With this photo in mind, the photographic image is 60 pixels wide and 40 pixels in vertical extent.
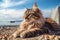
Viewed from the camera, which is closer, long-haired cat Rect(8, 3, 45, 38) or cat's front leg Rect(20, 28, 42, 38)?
cat's front leg Rect(20, 28, 42, 38)

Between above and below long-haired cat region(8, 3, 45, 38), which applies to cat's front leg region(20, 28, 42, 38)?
below

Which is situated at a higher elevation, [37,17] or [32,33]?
[37,17]

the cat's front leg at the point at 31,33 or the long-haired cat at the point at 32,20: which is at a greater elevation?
the long-haired cat at the point at 32,20

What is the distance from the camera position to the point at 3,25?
14.5 ft

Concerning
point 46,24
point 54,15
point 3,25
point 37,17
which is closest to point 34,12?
point 37,17

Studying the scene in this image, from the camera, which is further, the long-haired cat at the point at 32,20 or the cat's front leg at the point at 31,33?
the long-haired cat at the point at 32,20

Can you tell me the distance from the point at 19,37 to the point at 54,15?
38.5 inches

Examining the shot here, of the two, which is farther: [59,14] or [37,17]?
[59,14]

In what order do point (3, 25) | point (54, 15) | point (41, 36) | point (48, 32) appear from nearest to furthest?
1. point (41, 36)
2. point (48, 32)
3. point (54, 15)
4. point (3, 25)

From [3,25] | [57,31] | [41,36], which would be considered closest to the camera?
[41,36]

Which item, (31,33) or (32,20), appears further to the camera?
(32,20)

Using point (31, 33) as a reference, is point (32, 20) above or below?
above

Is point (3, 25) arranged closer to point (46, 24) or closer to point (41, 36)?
point (46, 24)

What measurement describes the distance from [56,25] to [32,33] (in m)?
0.64
